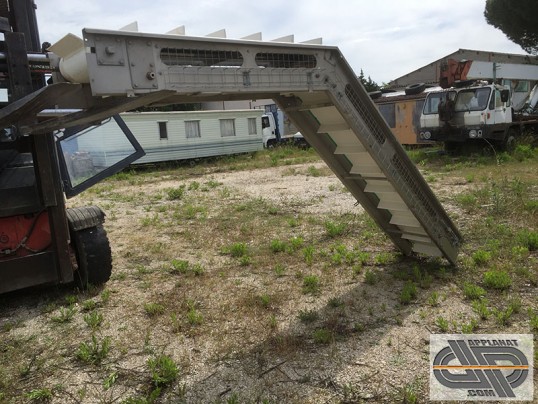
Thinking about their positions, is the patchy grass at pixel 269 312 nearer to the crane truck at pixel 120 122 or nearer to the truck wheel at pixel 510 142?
the crane truck at pixel 120 122

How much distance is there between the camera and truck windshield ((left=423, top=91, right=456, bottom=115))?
1421 cm

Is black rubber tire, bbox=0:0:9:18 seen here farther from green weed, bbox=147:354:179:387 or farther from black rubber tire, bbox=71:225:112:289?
green weed, bbox=147:354:179:387

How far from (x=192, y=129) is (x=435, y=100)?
10372mm

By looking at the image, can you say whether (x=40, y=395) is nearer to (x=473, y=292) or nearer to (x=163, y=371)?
(x=163, y=371)

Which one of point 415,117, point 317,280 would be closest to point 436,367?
point 317,280

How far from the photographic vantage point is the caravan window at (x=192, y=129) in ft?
64.6

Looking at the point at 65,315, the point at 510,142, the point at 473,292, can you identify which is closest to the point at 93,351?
the point at 65,315

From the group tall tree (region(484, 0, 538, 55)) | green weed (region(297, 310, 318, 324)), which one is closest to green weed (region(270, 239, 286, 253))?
green weed (region(297, 310, 318, 324))

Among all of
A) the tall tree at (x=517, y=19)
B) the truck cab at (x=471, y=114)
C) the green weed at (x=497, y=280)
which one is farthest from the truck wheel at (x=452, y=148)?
the tall tree at (x=517, y=19)

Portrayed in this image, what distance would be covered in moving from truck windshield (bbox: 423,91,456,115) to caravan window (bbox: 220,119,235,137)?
373 inches

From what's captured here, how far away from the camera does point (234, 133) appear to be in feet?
70.3

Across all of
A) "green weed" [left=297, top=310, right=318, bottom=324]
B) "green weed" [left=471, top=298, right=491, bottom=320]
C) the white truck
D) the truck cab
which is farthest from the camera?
the white truck

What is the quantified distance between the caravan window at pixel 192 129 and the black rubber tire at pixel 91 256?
1530 centimetres

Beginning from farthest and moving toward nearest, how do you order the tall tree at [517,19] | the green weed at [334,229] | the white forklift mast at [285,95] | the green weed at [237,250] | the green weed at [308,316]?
the tall tree at [517,19] → the green weed at [334,229] → the green weed at [237,250] → the green weed at [308,316] → the white forklift mast at [285,95]
